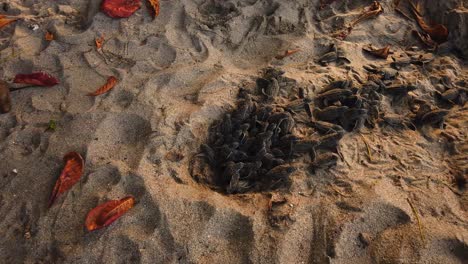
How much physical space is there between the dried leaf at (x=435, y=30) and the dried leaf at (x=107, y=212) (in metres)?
4.06

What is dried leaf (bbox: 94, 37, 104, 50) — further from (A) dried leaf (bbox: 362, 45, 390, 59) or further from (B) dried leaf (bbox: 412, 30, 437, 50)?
(B) dried leaf (bbox: 412, 30, 437, 50)

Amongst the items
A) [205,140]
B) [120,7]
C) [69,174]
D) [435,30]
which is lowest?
[69,174]

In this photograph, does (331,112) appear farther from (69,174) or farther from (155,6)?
(155,6)

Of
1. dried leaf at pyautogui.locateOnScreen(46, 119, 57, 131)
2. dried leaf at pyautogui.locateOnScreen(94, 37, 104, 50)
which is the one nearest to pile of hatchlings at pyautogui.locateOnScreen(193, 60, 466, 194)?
dried leaf at pyautogui.locateOnScreen(46, 119, 57, 131)

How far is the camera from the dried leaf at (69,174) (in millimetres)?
2906

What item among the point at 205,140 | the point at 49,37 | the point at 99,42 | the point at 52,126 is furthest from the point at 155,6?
the point at 205,140

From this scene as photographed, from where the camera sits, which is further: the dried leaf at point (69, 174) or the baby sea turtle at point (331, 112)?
the baby sea turtle at point (331, 112)

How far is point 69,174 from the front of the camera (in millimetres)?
2988

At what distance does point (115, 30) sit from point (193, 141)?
1.99 metres

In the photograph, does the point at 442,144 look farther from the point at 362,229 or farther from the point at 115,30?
the point at 115,30

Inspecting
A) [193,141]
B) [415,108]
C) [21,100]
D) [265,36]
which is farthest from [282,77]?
[21,100]

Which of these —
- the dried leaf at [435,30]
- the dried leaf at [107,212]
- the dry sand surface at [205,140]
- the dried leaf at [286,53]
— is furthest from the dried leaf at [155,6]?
the dried leaf at [435,30]

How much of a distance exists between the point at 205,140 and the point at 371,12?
2862 mm

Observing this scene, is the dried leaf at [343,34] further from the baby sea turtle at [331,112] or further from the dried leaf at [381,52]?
the baby sea turtle at [331,112]
